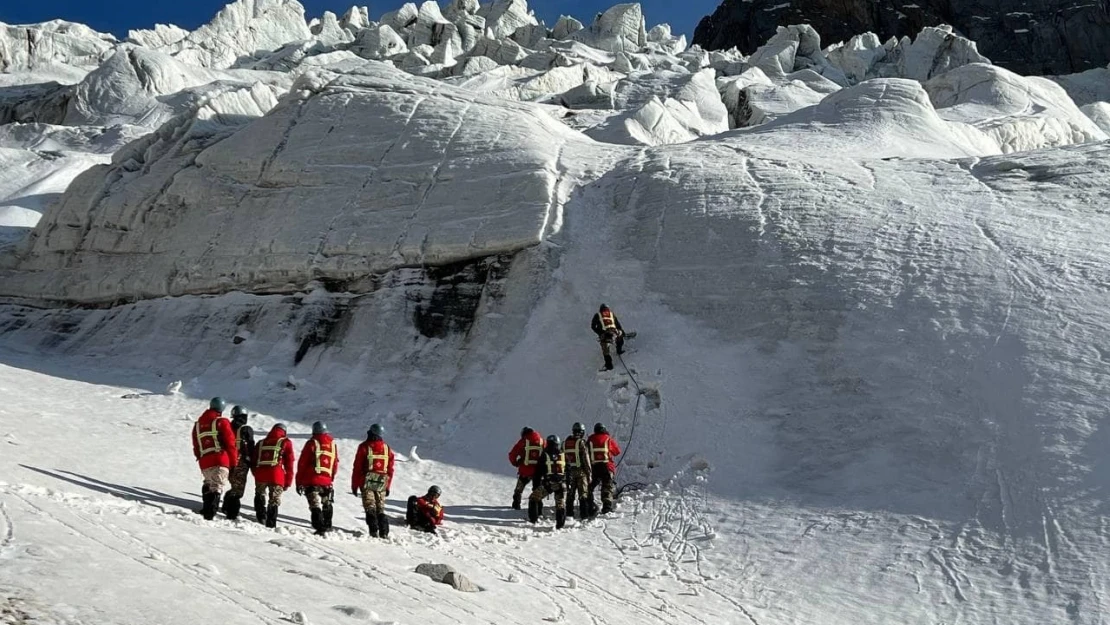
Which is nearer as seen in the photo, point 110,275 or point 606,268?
point 606,268

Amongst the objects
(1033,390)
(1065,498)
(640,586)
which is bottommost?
(640,586)

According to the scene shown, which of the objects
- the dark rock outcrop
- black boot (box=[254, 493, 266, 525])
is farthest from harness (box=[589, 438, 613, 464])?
the dark rock outcrop

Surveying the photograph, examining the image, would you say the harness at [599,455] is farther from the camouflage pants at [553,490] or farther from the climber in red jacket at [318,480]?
the climber in red jacket at [318,480]

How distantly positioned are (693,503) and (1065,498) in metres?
4.77

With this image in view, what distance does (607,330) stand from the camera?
17547 millimetres

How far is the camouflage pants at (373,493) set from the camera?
12.0m

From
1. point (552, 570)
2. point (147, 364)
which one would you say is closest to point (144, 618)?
point (552, 570)

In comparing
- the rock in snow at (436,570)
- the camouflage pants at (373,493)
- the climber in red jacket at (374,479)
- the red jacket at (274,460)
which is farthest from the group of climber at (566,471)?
the rock in snow at (436,570)

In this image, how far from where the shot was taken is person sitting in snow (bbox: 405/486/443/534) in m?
12.9

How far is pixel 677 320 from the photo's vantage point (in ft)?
60.4

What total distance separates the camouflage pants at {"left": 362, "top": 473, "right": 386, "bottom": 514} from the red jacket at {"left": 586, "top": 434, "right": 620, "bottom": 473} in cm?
344

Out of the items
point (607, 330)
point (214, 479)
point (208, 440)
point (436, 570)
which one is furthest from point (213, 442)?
point (607, 330)

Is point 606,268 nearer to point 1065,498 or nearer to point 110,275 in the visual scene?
point 1065,498

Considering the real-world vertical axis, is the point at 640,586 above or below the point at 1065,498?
below
